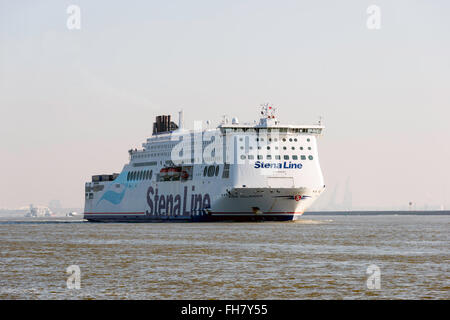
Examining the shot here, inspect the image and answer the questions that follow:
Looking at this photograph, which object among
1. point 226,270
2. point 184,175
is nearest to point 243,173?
point 184,175

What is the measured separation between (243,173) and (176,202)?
14.5 meters

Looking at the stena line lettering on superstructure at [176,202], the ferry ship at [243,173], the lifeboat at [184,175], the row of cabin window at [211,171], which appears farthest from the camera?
the lifeboat at [184,175]

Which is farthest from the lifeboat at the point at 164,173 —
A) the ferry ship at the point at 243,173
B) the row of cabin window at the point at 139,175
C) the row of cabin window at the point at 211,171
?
the row of cabin window at the point at 211,171

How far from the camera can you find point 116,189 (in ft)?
355

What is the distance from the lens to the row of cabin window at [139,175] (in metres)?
99.8

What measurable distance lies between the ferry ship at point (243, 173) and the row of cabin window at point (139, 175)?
179 inches

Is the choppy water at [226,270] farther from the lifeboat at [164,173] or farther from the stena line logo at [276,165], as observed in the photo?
the lifeboat at [164,173]

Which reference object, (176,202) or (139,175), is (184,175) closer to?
(176,202)

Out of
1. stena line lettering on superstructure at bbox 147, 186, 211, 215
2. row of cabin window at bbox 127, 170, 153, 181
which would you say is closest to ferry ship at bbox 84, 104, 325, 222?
stena line lettering on superstructure at bbox 147, 186, 211, 215

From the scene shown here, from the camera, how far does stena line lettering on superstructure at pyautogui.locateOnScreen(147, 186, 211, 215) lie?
8564 cm

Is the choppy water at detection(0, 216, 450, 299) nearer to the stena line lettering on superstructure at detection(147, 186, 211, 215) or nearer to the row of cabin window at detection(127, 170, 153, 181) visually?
the stena line lettering on superstructure at detection(147, 186, 211, 215)
